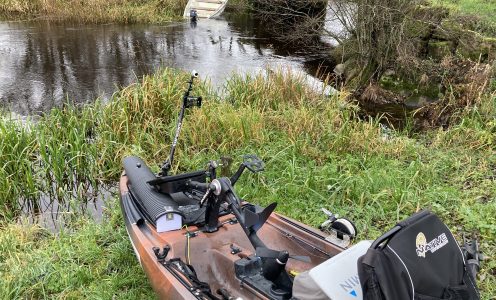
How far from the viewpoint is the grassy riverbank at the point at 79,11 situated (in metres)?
14.4

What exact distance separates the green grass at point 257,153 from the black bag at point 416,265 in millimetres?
1365

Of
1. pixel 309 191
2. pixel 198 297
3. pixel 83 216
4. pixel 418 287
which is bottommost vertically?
pixel 83 216

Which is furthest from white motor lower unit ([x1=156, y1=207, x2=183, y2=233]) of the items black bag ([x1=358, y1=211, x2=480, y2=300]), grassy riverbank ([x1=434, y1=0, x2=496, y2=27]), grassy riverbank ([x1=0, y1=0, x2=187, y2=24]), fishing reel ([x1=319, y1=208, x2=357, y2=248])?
grassy riverbank ([x1=0, y1=0, x2=187, y2=24])

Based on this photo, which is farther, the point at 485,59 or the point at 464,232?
the point at 485,59

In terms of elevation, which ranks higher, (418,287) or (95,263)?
(418,287)

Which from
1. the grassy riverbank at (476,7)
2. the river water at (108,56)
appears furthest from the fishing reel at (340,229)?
the grassy riverbank at (476,7)

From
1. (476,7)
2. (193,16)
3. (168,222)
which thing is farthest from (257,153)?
(193,16)

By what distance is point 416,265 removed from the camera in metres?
2.04

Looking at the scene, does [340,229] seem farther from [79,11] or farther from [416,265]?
[79,11]

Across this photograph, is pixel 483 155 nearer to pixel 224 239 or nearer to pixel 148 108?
pixel 224 239

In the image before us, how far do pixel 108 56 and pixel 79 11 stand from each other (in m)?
4.07

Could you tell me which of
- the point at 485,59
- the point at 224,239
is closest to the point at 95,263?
the point at 224,239

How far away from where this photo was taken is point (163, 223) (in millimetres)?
3273

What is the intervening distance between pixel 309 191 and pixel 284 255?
225cm
